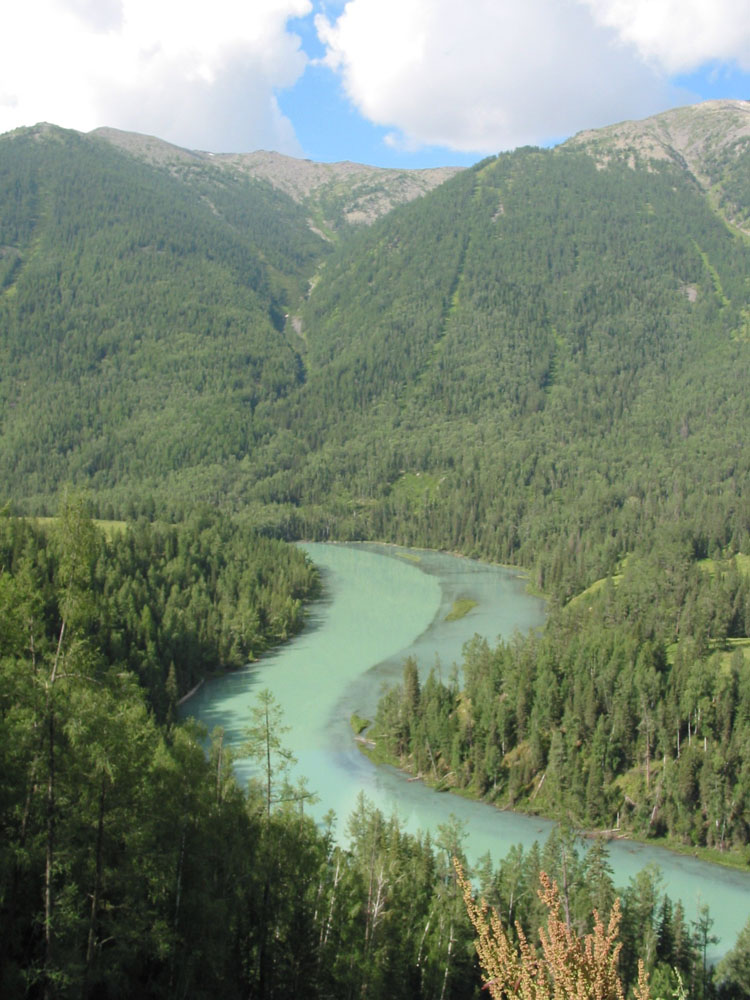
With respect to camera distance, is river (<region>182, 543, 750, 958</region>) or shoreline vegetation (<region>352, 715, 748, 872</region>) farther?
shoreline vegetation (<region>352, 715, 748, 872</region>)

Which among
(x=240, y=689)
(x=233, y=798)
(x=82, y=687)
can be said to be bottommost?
(x=240, y=689)

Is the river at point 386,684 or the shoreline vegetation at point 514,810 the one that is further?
the shoreline vegetation at point 514,810

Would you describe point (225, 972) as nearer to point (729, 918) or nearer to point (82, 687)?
point (82, 687)

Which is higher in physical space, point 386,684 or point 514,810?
point 386,684

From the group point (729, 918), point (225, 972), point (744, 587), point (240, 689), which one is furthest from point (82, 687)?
point (744, 587)

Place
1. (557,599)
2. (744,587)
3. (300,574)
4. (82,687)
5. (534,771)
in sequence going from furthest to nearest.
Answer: (300,574) → (557,599) → (744,587) → (534,771) → (82,687)

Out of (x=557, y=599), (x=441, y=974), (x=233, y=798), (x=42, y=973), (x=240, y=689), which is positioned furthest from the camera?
(x=557, y=599)

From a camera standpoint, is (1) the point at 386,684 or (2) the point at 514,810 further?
(1) the point at 386,684

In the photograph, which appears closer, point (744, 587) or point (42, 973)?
point (42, 973)
